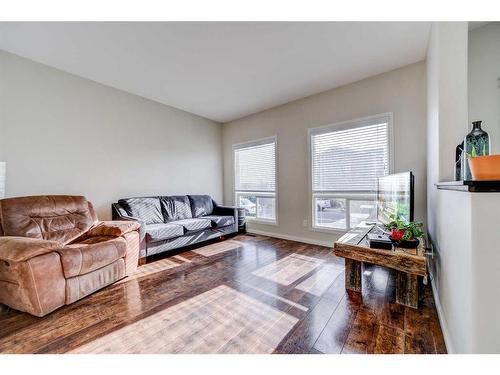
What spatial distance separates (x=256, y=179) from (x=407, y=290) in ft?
10.6

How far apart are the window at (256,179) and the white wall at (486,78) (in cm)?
273

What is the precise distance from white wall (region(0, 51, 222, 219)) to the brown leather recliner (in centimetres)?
50

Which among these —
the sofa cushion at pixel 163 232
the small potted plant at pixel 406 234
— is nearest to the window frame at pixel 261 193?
the sofa cushion at pixel 163 232

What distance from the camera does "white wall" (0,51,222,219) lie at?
2514 mm

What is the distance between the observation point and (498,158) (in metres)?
0.86

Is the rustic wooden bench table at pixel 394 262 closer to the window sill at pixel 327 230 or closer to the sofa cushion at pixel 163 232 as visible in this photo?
the window sill at pixel 327 230

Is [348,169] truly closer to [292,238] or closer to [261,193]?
[292,238]

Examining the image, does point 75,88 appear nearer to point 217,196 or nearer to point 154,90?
point 154,90

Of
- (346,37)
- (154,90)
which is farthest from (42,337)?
(346,37)

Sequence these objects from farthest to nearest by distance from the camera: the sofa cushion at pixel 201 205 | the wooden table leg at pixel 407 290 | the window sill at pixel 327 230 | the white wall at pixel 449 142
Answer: the sofa cushion at pixel 201 205 → the window sill at pixel 327 230 → the wooden table leg at pixel 407 290 → the white wall at pixel 449 142

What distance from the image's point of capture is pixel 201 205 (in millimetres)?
4312

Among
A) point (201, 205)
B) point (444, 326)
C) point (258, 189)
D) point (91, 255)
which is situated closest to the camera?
point (444, 326)

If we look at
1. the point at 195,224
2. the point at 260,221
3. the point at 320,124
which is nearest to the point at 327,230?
the point at 260,221

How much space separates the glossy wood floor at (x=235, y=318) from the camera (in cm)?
137
